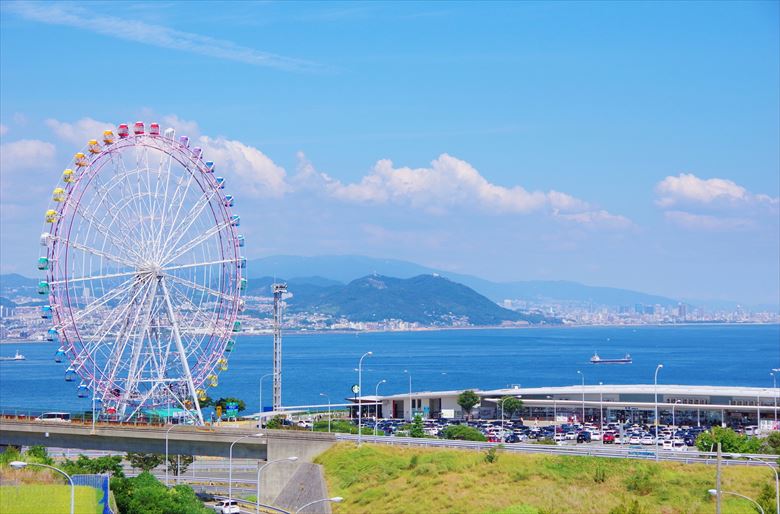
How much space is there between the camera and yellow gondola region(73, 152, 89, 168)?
74.2m

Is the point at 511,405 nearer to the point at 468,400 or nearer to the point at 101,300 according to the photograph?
the point at 468,400

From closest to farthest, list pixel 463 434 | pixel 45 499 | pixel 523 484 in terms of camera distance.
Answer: pixel 45 499 < pixel 523 484 < pixel 463 434

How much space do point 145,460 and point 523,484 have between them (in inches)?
1233

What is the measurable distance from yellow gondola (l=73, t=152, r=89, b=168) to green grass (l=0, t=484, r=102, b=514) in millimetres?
29005

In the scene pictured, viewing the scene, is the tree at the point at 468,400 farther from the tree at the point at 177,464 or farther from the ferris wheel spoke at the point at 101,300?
the ferris wheel spoke at the point at 101,300

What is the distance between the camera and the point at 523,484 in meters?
60.2

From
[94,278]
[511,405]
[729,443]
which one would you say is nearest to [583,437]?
[729,443]

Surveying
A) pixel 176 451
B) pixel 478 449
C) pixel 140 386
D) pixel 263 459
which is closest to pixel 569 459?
pixel 478 449

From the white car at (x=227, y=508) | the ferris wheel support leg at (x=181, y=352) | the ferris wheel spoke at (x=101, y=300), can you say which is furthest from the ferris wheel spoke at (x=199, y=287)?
the white car at (x=227, y=508)

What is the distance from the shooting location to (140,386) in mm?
78062

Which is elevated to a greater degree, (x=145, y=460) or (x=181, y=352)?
(x=181, y=352)

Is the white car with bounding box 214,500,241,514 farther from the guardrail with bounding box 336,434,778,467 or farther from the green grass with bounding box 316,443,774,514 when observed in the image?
the guardrail with bounding box 336,434,778,467

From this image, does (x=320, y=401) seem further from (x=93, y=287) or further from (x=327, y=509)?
(x=327, y=509)

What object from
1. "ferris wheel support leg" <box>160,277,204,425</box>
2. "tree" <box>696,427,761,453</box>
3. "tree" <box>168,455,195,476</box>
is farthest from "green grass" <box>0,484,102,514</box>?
"tree" <box>696,427,761,453</box>
